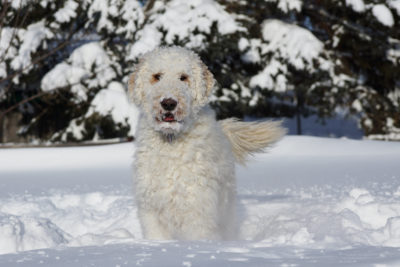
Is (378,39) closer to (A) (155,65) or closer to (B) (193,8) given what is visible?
(B) (193,8)

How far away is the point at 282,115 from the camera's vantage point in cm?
1741

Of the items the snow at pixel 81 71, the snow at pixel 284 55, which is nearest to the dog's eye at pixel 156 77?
the snow at pixel 81 71

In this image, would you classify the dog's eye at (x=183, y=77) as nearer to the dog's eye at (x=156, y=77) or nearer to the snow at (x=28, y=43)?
the dog's eye at (x=156, y=77)

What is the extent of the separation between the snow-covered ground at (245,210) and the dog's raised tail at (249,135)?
0.91 feet

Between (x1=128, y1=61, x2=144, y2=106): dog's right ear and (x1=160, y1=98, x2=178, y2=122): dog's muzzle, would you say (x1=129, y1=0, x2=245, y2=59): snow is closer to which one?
(x1=128, y1=61, x2=144, y2=106): dog's right ear

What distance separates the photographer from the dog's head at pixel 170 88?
11.5ft

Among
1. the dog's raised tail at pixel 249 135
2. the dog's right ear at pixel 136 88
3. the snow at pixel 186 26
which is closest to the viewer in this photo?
the dog's right ear at pixel 136 88

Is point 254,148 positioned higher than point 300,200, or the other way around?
point 254,148

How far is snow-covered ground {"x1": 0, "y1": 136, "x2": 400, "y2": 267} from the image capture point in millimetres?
2275

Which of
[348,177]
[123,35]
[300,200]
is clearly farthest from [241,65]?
[300,200]

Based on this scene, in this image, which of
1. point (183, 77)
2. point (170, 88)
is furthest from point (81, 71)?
point (170, 88)

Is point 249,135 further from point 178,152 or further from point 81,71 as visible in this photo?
point 81,71

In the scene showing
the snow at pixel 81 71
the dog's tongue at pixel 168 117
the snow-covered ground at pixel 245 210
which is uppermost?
the snow at pixel 81 71

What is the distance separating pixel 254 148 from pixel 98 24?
35.7 ft
